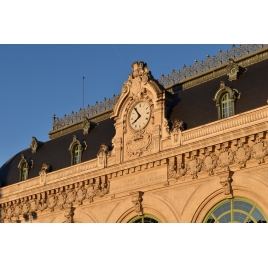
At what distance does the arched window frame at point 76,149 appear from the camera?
42031 mm

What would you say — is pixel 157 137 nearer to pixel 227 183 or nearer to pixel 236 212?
pixel 227 183

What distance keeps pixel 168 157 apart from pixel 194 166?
189 centimetres

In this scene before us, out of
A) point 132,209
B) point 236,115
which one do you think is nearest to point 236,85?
point 236,115

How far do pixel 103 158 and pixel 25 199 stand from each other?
27.5 feet

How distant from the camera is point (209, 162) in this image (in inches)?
1266

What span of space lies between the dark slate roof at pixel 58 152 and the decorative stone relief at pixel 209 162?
8.94 meters

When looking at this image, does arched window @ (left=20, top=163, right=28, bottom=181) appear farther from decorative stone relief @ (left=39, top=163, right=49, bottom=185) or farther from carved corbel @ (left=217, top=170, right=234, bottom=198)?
carved corbel @ (left=217, top=170, right=234, bottom=198)

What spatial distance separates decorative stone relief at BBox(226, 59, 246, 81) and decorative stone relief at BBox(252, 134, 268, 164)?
17.6 ft

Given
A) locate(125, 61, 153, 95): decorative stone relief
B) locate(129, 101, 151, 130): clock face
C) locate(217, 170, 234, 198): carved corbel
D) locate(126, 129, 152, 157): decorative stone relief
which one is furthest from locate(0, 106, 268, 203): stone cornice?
locate(125, 61, 153, 95): decorative stone relief

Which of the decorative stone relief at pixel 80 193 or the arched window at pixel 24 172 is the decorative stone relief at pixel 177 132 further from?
the arched window at pixel 24 172

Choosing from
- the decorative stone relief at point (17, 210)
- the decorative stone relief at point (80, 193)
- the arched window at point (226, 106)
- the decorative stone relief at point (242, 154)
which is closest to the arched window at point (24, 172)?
the decorative stone relief at point (17, 210)

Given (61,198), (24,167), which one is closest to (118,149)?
(61,198)

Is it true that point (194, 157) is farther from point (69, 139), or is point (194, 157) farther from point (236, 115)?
point (69, 139)

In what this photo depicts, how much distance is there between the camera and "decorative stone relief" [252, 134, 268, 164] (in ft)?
98.1
